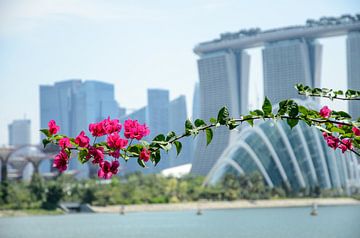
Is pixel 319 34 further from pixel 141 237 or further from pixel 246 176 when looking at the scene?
pixel 141 237

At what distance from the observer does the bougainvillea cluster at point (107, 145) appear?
4.86 meters

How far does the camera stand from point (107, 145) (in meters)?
4.94

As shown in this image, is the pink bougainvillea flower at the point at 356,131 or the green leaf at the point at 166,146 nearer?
the green leaf at the point at 166,146

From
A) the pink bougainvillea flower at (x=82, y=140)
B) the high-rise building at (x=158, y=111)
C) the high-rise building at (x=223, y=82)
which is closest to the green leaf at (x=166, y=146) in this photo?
the pink bougainvillea flower at (x=82, y=140)

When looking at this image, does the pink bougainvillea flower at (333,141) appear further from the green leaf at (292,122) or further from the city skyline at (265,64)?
the city skyline at (265,64)

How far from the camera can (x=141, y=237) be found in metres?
35.9

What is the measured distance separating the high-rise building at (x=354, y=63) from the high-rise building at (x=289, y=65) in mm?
5934

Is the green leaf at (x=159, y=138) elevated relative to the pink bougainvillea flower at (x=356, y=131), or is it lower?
lower

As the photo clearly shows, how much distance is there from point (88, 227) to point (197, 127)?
39.4 meters

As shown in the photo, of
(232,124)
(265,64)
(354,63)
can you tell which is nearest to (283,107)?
(232,124)

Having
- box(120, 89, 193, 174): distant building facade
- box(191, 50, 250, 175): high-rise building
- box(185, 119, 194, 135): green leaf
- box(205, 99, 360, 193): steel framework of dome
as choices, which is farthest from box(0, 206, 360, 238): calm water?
box(120, 89, 193, 174): distant building facade

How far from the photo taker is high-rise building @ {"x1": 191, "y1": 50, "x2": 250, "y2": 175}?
12275 cm

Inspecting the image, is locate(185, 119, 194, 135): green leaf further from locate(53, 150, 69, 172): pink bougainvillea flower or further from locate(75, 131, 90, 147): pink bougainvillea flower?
locate(53, 150, 69, 172): pink bougainvillea flower

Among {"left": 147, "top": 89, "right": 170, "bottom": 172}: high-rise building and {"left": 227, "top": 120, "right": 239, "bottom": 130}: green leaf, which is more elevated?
{"left": 147, "top": 89, "right": 170, "bottom": 172}: high-rise building
